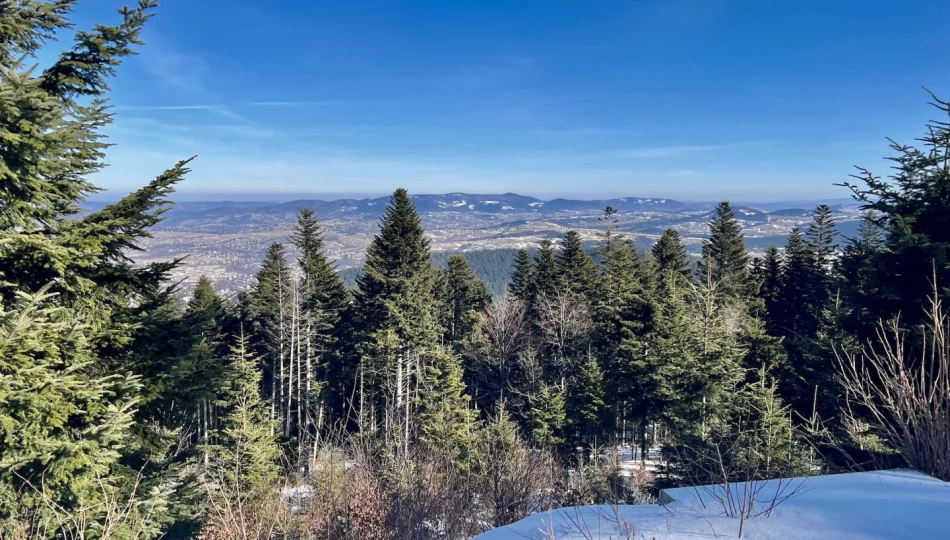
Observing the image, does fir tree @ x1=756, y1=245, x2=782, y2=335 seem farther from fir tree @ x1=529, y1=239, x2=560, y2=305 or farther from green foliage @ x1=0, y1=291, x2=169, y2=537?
green foliage @ x1=0, y1=291, x2=169, y2=537

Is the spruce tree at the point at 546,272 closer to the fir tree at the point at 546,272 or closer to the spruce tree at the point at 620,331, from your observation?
the fir tree at the point at 546,272

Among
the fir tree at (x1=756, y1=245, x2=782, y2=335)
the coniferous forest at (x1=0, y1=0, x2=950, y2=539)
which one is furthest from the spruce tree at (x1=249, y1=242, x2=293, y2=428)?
the fir tree at (x1=756, y1=245, x2=782, y2=335)

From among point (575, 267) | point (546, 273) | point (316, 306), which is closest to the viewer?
point (316, 306)

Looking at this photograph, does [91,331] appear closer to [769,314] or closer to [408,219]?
[408,219]

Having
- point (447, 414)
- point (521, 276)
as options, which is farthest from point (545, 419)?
point (521, 276)

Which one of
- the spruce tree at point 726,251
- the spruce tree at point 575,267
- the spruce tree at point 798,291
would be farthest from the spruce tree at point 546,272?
the spruce tree at point 798,291

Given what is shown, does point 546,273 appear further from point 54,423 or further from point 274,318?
point 54,423
